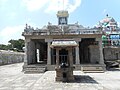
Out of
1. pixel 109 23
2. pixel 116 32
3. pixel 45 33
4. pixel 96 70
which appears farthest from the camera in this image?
pixel 109 23

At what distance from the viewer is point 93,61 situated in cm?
2925

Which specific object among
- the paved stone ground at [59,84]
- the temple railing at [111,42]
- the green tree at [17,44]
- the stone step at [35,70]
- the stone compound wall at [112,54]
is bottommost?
the paved stone ground at [59,84]

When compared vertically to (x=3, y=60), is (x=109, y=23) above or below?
above

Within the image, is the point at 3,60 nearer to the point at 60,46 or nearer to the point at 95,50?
the point at 95,50

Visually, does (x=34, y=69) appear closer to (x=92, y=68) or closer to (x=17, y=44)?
(x=92, y=68)

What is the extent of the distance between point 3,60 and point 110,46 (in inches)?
868

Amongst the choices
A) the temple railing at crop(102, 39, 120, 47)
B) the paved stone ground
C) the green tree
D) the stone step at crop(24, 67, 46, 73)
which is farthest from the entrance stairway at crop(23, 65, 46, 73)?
the green tree

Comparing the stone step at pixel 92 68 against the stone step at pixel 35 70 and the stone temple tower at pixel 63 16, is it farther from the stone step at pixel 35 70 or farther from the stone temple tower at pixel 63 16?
the stone temple tower at pixel 63 16

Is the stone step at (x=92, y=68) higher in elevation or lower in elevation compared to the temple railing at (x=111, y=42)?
lower

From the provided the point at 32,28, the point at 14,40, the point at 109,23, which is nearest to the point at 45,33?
the point at 32,28

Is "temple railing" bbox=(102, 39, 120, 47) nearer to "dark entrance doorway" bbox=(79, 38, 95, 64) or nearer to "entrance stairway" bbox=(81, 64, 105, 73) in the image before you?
"dark entrance doorway" bbox=(79, 38, 95, 64)

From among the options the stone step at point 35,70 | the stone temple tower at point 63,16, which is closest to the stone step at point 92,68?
the stone step at point 35,70

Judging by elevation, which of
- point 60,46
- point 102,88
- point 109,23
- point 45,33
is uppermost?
point 109,23

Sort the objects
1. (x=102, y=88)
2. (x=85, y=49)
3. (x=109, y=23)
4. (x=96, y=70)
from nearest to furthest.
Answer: (x=102, y=88), (x=96, y=70), (x=85, y=49), (x=109, y=23)
